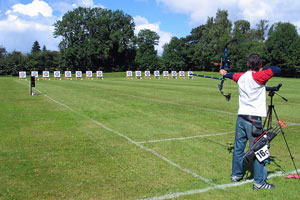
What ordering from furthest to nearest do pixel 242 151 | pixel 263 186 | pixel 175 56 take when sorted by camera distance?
pixel 175 56 < pixel 242 151 < pixel 263 186

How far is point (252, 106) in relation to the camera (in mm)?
4465

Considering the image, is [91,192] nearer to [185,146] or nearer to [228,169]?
[228,169]

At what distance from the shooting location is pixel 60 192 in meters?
4.28

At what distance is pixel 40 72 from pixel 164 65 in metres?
44.7

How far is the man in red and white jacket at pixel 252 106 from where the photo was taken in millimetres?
4371

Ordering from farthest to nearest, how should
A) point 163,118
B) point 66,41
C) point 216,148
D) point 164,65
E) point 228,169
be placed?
1. point 164,65
2. point 66,41
3. point 163,118
4. point 216,148
5. point 228,169

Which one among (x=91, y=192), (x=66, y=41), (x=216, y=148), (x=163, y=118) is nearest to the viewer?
(x=91, y=192)

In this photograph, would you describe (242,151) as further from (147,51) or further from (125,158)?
(147,51)

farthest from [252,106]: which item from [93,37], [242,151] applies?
[93,37]

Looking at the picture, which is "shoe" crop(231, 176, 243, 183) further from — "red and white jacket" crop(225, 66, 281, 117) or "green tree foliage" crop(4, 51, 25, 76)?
"green tree foliage" crop(4, 51, 25, 76)

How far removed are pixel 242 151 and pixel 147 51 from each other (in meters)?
92.4

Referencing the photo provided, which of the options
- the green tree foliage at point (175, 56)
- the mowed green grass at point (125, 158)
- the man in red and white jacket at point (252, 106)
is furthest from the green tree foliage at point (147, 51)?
the man in red and white jacket at point (252, 106)

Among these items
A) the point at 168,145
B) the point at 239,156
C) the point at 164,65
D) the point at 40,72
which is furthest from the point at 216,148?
the point at 40,72

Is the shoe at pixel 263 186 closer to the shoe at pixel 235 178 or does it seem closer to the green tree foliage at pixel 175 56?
the shoe at pixel 235 178
